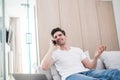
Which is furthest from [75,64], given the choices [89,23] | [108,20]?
[108,20]

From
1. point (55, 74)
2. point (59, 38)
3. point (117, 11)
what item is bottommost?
point (55, 74)

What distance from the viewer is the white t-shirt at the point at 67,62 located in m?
1.78

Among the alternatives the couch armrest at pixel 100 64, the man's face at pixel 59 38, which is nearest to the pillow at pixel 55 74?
the man's face at pixel 59 38

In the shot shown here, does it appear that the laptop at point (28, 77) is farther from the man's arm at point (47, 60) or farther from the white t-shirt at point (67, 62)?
the white t-shirt at point (67, 62)

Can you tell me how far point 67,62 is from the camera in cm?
Result: 182

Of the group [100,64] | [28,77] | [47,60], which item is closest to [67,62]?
[47,60]

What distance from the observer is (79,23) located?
274 centimetres

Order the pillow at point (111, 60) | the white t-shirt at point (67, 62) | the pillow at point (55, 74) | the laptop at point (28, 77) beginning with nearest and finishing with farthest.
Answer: the laptop at point (28, 77)
the white t-shirt at point (67, 62)
the pillow at point (55, 74)
the pillow at point (111, 60)

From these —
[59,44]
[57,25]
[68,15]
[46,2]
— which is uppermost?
[46,2]

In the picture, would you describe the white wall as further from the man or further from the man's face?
the man's face

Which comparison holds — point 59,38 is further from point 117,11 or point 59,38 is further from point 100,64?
point 117,11

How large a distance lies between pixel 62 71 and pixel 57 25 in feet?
3.28

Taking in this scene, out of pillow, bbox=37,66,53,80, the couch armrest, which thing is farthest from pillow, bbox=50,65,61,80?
the couch armrest

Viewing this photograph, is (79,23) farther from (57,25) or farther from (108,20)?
(108,20)
